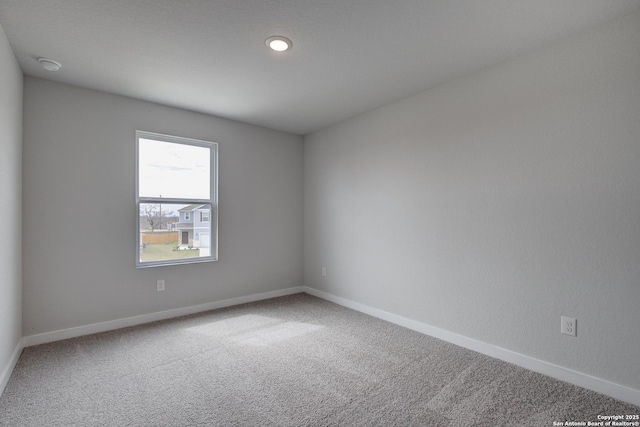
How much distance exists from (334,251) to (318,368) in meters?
1.96

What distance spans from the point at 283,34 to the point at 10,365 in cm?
316

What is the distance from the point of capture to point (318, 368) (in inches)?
95.1

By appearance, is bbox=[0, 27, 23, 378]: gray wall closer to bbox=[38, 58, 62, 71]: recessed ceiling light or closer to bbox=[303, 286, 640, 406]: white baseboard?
bbox=[38, 58, 62, 71]: recessed ceiling light

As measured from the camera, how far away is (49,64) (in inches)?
101

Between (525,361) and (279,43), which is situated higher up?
(279,43)

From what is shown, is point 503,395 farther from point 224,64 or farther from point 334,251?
point 224,64

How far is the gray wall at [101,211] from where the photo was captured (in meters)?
2.83

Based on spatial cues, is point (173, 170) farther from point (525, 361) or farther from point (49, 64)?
point (525, 361)

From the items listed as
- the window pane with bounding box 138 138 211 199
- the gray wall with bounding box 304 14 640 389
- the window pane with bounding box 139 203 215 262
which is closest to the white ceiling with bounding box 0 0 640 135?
the gray wall with bounding box 304 14 640 389

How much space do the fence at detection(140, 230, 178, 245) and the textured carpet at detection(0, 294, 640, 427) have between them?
97 centimetres

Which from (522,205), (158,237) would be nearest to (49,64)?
(158,237)

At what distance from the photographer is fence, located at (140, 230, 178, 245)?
11.3ft

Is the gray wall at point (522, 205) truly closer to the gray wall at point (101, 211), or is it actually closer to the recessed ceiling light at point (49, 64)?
the gray wall at point (101, 211)

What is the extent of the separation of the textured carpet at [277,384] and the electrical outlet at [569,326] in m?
0.36
